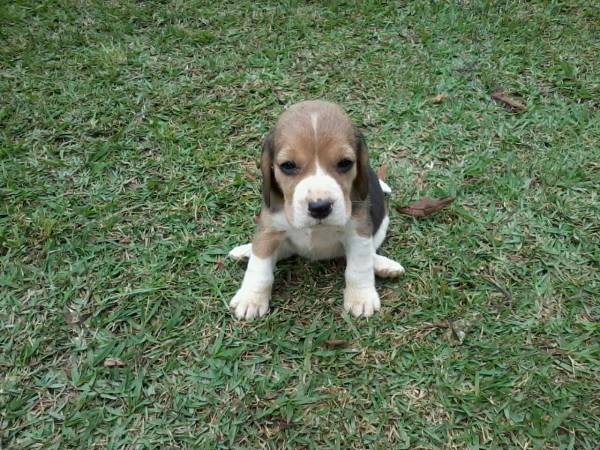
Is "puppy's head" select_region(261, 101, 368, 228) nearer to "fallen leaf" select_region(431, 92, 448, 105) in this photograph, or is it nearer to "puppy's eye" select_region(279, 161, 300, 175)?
"puppy's eye" select_region(279, 161, 300, 175)

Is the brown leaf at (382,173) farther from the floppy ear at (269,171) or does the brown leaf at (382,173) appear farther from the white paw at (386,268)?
the floppy ear at (269,171)

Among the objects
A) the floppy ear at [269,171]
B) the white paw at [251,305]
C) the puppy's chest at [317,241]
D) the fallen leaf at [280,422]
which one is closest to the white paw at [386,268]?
the puppy's chest at [317,241]

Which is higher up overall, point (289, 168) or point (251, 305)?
point (289, 168)

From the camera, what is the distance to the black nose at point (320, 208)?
3.06 meters

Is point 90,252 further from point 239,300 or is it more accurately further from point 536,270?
point 536,270

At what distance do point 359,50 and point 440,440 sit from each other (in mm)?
4596

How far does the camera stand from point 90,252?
13.8 feet

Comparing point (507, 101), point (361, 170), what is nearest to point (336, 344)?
point (361, 170)

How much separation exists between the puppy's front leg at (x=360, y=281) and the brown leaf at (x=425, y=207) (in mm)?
865

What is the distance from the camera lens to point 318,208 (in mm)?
3074

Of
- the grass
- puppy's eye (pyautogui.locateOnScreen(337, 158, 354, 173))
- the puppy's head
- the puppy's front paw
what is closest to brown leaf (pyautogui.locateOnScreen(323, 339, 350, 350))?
the grass

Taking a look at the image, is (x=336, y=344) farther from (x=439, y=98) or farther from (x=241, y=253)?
(x=439, y=98)

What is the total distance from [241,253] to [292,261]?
39 centimetres

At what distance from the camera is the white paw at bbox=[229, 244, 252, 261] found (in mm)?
4086
